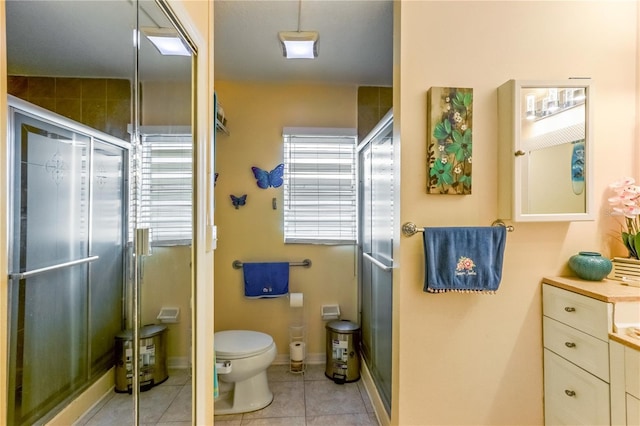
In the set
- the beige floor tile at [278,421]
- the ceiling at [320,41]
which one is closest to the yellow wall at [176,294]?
the beige floor tile at [278,421]

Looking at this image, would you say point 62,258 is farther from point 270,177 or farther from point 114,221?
point 270,177

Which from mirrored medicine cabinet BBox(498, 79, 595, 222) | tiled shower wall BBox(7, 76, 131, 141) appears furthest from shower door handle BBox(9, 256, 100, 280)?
mirrored medicine cabinet BBox(498, 79, 595, 222)

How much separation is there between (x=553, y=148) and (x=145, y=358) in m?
2.14

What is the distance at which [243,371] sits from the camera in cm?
188

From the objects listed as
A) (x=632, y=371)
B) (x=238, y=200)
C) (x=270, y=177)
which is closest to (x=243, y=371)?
(x=238, y=200)

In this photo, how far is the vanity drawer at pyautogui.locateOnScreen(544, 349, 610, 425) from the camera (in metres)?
1.27

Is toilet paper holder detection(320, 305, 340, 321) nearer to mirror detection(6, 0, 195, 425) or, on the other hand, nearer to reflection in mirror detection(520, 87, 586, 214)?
mirror detection(6, 0, 195, 425)

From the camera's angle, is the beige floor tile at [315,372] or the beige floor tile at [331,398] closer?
the beige floor tile at [331,398]

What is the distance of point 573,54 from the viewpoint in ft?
5.20

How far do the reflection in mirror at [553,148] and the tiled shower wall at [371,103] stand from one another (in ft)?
3.96

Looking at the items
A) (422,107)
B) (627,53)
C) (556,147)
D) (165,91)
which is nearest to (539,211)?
(556,147)

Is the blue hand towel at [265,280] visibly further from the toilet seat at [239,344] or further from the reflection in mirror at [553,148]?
the reflection in mirror at [553,148]

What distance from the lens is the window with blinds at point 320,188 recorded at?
2.54 metres

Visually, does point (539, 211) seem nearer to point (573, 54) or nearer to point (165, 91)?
point (573, 54)
